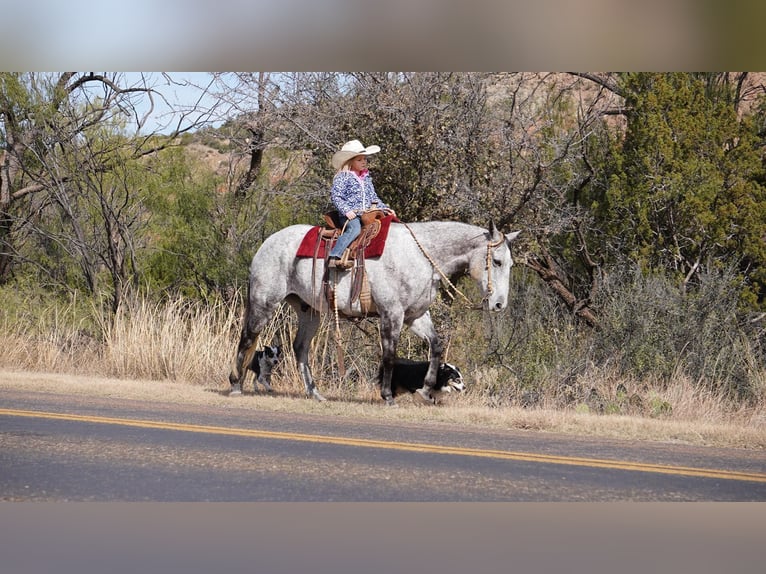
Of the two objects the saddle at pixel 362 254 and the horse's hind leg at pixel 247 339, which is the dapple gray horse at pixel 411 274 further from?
the horse's hind leg at pixel 247 339

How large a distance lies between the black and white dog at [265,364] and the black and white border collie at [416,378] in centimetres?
197

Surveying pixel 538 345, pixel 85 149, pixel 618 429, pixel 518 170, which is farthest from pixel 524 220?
pixel 85 149

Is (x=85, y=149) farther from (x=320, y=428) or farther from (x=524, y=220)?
(x=320, y=428)

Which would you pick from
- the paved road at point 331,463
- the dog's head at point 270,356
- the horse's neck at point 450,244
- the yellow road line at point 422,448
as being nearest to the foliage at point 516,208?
the dog's head at point 270,356

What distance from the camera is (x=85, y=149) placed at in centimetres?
1988

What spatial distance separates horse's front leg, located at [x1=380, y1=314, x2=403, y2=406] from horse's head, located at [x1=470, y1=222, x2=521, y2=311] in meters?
1.12

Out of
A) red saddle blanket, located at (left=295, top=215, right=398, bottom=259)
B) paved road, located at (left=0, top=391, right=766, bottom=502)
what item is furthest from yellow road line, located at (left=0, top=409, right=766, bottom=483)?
red saddle blanket, located at (left=295, top=215, right=398, bottom=259)

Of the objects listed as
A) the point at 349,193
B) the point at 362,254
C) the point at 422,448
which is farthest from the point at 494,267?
the point at 422,448

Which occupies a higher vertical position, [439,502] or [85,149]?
[85,149]

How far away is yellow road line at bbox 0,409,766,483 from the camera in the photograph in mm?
7898

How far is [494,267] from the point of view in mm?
12445

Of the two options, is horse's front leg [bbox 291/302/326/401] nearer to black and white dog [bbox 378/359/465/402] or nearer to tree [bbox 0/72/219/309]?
black and white dog [bbox 378/359/465/402]

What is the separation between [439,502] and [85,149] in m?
15.0

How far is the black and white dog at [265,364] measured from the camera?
1414cm
